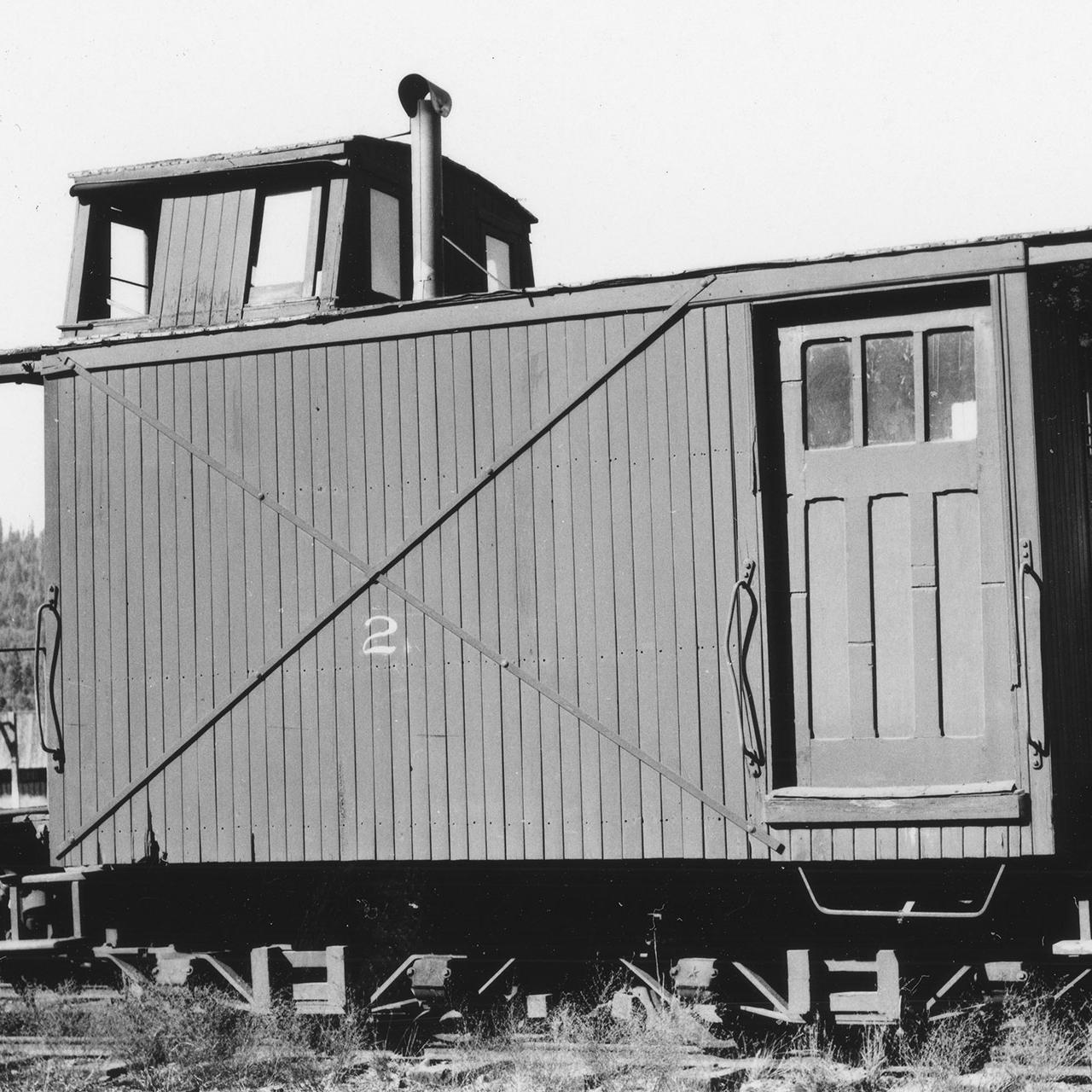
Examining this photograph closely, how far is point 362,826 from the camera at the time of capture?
8.26 meters

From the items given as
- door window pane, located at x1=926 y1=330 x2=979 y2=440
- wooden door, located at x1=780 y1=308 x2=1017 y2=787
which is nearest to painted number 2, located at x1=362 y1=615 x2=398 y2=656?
wooden door, located at x1=780 y1=308 x2=1017 y2=787

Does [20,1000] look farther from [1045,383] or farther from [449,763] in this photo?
[1045,383]

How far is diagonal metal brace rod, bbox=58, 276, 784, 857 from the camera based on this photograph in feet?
25.4

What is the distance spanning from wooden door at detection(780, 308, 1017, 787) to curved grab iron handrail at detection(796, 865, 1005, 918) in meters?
0.51

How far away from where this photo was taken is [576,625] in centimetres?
793

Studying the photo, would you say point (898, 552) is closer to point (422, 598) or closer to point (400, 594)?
point (422, 598)

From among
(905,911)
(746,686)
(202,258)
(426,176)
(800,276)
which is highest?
(426,176)

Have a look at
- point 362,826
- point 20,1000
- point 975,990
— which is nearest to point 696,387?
point 362,826

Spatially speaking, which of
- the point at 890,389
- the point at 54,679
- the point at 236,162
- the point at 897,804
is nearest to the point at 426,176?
the point at 236,162

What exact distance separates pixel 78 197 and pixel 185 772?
3972 millimetres

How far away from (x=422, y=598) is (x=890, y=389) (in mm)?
2711

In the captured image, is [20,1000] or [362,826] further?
[20,1000]

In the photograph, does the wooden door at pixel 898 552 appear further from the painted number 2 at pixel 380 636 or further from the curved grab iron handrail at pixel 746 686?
the painted number 2 at pixel 380 636

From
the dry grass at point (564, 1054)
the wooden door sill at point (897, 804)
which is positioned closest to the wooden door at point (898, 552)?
the wooden door sill at point (897, 804)
